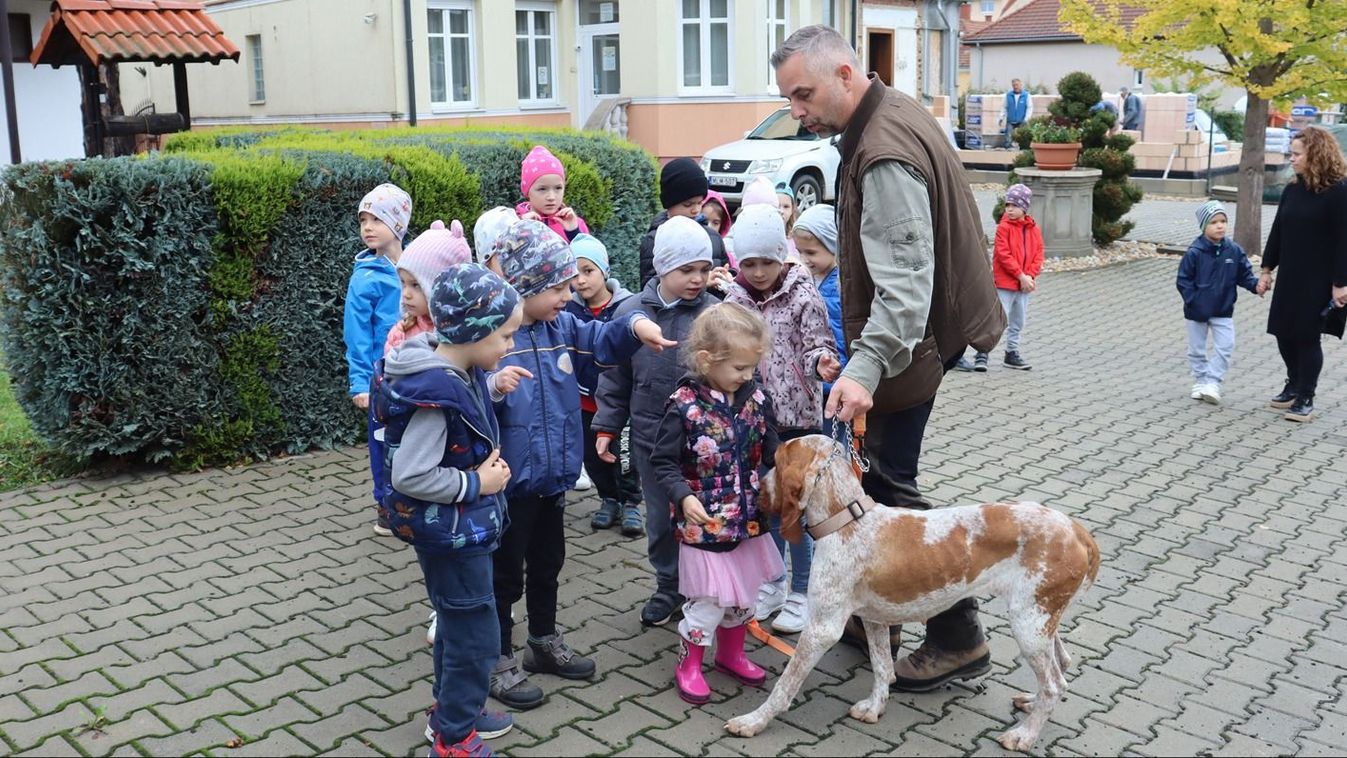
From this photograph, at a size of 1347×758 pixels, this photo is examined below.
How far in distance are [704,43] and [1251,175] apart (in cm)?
1341

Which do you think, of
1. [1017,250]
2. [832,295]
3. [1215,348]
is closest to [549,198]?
[832,295]

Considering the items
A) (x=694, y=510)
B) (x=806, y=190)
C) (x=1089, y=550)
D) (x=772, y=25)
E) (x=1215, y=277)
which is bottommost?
(x=1089, y=550)

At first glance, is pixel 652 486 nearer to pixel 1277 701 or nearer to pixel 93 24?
pixel 1277 701

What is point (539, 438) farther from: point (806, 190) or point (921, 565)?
point (806, 190)

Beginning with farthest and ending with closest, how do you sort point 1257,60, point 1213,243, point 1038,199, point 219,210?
point 1038,199 < point 1257,60 < point 1213,243 < point 219,210

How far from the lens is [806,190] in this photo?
19.9 meters

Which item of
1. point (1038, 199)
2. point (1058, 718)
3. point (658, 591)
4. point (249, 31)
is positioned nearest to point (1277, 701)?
point (1058, 718)

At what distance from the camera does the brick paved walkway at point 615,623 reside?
13.3 ft

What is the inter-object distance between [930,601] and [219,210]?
4681mm

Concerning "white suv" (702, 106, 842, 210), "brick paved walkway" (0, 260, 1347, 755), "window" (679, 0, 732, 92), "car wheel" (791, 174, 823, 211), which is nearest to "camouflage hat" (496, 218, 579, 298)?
"brick paved walkway" (0, 260, 1347, 755)

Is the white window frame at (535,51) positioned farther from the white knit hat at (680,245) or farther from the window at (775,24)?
the white knit hat at (680,245)

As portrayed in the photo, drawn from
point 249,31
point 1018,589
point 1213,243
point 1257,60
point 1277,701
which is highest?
point 249,31

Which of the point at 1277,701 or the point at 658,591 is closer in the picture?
the point at 1277,701

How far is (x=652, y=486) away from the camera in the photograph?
4.68m
